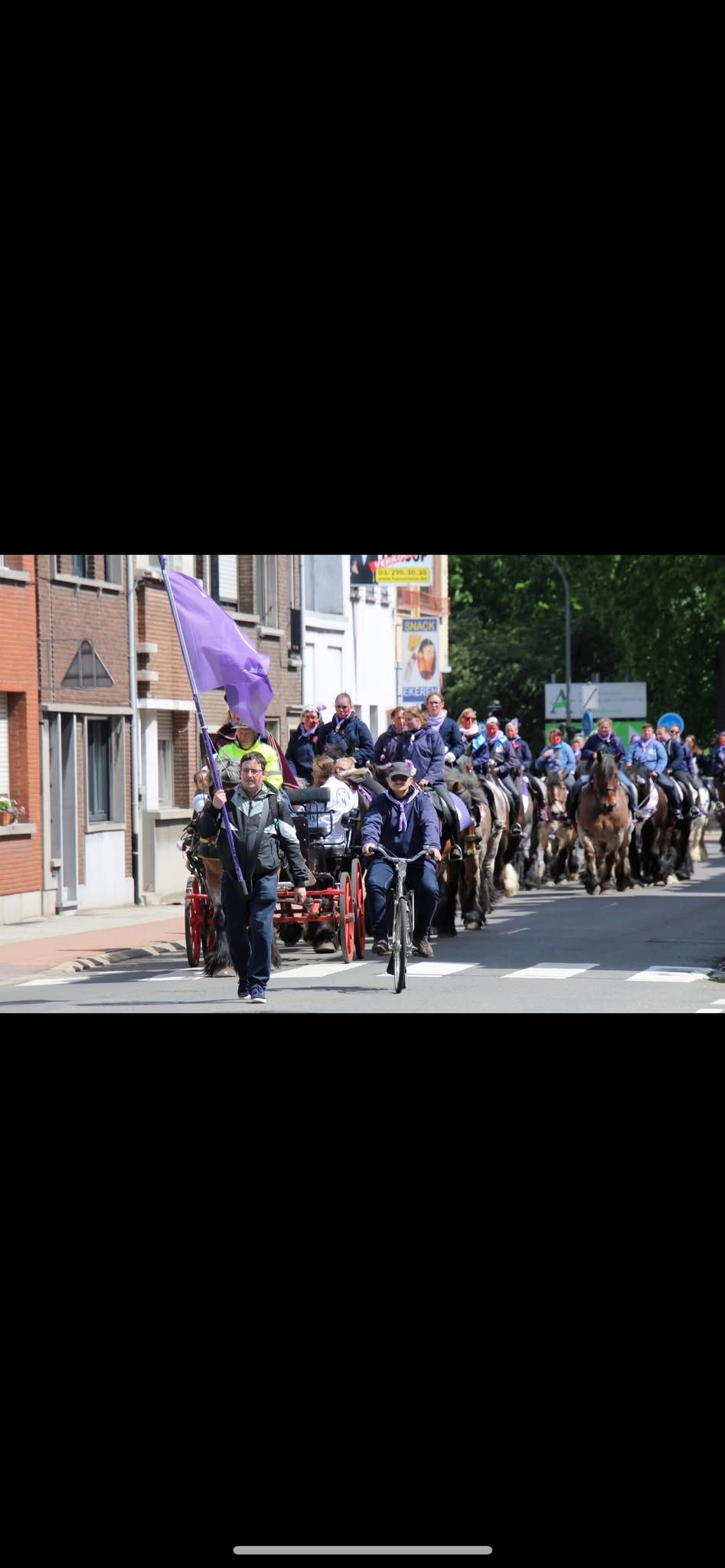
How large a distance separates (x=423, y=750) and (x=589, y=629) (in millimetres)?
50490

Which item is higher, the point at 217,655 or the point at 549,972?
the point at 217,655

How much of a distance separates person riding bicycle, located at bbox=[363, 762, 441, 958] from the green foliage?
29.3 m

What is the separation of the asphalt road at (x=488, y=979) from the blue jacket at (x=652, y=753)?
5449mm

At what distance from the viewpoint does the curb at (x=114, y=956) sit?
1984 centimetres

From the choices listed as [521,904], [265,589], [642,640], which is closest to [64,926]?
[521,904]

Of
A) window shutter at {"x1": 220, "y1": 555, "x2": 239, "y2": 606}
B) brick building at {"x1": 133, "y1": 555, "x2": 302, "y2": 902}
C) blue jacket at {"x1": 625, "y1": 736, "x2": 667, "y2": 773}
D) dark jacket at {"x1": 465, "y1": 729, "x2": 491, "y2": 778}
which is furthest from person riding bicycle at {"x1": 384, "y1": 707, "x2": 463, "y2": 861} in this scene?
window shutter at {"x1": 220, "y1": 555, "x2": 239, "y2": 606}

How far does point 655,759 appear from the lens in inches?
1185

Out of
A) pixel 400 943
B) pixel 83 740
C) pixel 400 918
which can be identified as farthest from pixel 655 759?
pixel 400 943

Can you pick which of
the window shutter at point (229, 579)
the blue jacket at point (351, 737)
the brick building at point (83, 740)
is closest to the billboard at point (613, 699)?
the window shutter at point (229, 579)

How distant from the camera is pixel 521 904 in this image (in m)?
27.0

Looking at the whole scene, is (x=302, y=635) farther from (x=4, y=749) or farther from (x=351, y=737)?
(x=351, y=737)
